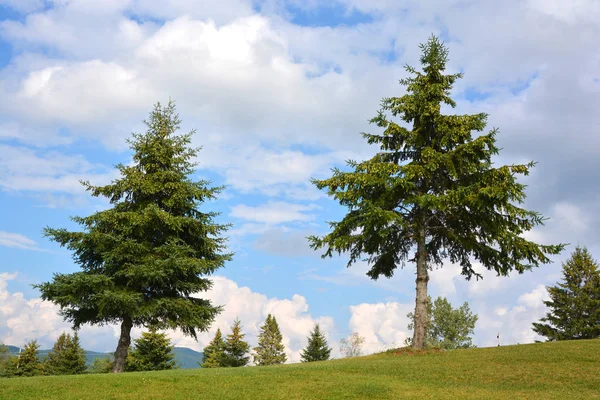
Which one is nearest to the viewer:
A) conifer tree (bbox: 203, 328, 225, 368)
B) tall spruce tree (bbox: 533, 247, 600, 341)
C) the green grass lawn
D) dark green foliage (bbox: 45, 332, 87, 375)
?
the green grass lawn

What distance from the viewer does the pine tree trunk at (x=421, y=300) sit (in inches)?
915

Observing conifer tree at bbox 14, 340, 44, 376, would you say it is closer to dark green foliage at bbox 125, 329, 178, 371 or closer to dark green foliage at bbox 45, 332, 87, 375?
dark green foliage at bbox 45, 332, 87, 375

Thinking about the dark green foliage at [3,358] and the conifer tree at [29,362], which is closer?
the conifer tree at [29,362]

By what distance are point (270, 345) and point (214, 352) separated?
7.70 meters

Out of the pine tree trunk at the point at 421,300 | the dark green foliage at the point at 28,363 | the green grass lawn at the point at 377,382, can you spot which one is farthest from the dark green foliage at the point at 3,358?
the pine tree trunk at the point at 421,300

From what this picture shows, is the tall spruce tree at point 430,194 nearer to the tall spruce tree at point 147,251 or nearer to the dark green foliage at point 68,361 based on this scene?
the tall spruce tree at point 147,251

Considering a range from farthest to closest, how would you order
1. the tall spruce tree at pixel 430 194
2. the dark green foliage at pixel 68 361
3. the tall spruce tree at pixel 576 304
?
the dark green foliage at pixel 68 361, the tall spruce tree at pixel 576 304, the tall spruce tree at pixel 430 194

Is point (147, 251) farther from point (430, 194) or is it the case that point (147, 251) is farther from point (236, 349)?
point (236, 349)

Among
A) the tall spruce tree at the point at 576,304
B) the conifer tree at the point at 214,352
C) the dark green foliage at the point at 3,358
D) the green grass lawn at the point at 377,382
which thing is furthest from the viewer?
the dark green foliage at the point at 3,358

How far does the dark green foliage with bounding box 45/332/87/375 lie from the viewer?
56.5m

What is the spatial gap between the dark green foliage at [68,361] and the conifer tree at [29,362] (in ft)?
4.51

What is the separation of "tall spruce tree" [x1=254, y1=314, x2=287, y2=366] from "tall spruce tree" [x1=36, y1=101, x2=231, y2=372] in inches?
1622

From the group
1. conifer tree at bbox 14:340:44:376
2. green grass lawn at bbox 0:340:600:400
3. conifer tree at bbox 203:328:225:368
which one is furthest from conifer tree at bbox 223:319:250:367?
green grass lawn at bbox 0:340:600:400

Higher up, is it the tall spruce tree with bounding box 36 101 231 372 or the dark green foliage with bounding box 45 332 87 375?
the tall spruce tree with bounding box 36 101 231 372
